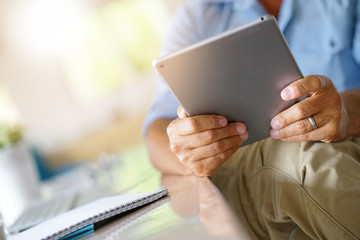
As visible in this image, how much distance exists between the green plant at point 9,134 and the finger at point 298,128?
994 mm

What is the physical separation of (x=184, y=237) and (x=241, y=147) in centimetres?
46

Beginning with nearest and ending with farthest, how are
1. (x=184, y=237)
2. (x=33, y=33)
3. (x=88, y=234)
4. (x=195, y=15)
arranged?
(x=184, y=237) → (x=88, y=234) → (x=195, y=15) → (x=33, y=33)

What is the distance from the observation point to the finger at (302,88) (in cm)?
78

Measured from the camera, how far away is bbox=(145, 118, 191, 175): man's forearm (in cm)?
101

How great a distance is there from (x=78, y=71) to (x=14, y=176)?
389 centimetres

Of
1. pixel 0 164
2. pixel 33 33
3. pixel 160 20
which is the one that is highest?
pixel 33 33

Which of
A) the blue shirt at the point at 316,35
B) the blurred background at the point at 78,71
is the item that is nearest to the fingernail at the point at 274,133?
the blue shirt at the point at 316,35

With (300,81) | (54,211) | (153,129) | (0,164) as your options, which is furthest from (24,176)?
(300,81)

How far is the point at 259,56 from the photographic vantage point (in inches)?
29.2

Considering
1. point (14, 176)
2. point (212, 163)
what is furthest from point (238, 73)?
point (14, 176)

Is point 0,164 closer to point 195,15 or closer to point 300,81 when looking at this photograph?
point 195,15

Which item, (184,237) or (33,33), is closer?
(184,237)

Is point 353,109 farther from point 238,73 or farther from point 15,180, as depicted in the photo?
point 15,180

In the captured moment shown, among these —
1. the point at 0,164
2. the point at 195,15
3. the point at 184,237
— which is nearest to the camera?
the point at 184,237
